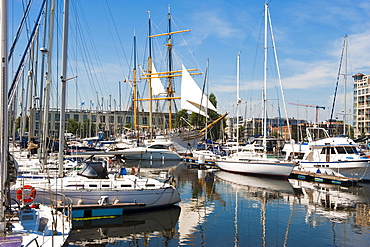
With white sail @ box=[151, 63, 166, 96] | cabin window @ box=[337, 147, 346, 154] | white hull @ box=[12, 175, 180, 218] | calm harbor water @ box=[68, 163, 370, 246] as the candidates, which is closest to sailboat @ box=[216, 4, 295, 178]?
cabin window @ box=[337, 147, 346, 154]

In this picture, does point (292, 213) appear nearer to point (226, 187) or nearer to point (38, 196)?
point (226, 187)

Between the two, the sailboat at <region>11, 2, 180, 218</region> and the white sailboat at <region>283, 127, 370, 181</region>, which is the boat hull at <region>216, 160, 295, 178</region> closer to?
the white sailboat at <region>283, 127, 370, 181</region>

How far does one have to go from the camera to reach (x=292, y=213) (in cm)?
2002

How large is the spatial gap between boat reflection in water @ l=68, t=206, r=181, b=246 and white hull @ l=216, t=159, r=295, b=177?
1843 centimetres

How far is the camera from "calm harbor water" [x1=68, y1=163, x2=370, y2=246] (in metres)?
14.8

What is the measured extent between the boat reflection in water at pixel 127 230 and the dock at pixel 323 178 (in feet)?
62.7

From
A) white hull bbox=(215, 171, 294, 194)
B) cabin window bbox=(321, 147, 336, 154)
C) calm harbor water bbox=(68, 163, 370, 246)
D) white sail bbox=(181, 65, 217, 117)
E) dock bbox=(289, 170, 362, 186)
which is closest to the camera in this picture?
calm harbor water bbox=(68, 163, 370, 246)

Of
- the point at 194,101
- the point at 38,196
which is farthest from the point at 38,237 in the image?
the point at 194,101

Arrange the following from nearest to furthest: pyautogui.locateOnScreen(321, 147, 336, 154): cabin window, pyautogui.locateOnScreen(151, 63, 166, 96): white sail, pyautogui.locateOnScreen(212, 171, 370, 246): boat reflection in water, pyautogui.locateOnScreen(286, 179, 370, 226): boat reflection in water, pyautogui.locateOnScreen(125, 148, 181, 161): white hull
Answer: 1. pyautogui.locateOnScreen(212, 171, 370, 246): boat reflection in water
2. pyautogui.locateOnScreen(286, 179, 370, 226): boat reflection in water
3. pyautogui.locateOnScreen(321, 147, 336, 154): cabin window
4. pyautogui.locateOnScreen(125, 148, 181, 161): white hull
5. pyautogui.locateOnScreen(151, 63, 166, 96): white sail

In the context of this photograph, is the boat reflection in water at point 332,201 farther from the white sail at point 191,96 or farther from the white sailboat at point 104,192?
the white sail at point 191,96

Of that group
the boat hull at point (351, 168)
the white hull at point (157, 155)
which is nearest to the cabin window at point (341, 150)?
the boat hull at point (351, 168)

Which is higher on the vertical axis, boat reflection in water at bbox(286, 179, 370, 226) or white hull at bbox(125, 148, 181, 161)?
white hull at bbox(125, 148, 181, 161)

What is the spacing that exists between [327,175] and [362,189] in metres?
4.40

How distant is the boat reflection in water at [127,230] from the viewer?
14680mm
